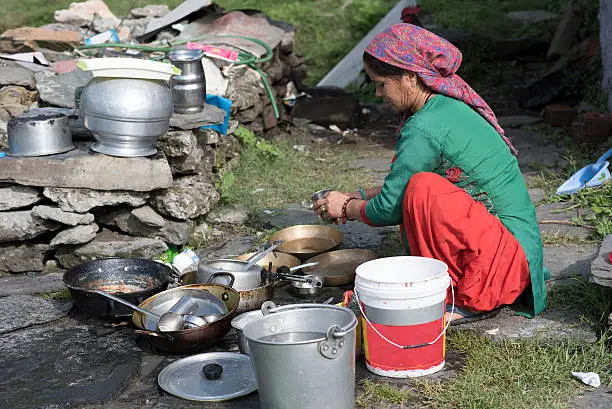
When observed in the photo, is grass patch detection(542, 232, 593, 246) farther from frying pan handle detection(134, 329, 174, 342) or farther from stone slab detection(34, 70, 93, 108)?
stone slab detection(34, 70, 93, 108)

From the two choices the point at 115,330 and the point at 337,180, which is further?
the point at 337,180

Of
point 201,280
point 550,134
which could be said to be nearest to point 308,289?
point 201,280

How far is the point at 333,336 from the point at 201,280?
64.1 inches

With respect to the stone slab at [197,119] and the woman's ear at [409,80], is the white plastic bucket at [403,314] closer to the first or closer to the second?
the woman's ear at [409,80]

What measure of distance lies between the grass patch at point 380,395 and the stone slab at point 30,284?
2.26m

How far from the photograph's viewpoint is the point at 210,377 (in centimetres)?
337

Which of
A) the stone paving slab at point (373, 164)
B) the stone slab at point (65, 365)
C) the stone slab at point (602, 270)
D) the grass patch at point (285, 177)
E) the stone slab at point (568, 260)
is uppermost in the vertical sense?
the stone slab at point (602, 270)

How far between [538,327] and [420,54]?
1.47 metres

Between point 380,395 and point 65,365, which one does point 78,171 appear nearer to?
point 65,365

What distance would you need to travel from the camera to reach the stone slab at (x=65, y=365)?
3.34 meters

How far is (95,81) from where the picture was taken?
4812 millimetres

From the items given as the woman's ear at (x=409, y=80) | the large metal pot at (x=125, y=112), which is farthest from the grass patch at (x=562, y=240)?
the large metal pot at (x=125, y=112)

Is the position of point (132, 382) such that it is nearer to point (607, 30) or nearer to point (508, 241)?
point (508, 241)

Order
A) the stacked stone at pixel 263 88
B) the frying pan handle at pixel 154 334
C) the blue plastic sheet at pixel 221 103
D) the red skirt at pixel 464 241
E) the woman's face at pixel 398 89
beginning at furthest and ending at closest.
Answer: the stacked stone at pixel 263 88, the blue plastic sheet at pixel 221 103, the woman's face at pixel 398 89, the red skirt at pixel 464 241, the frying pan handle at pixel 154 334
